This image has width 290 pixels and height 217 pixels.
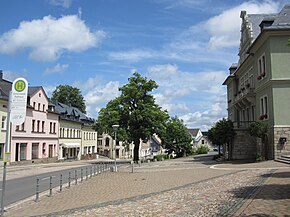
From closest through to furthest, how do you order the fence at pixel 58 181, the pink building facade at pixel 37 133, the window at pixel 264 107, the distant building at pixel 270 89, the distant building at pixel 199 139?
the fence at pixel 58 181 < the distant building at pixel 270 89 < the window at pixel 264 107 < the pink building facade at pixel 37 133 < the distant building at pixel 199 139

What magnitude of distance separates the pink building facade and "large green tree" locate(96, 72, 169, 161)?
31.9 ft

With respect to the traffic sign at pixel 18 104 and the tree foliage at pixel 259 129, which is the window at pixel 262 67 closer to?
the tree foliage at pixel 259 129

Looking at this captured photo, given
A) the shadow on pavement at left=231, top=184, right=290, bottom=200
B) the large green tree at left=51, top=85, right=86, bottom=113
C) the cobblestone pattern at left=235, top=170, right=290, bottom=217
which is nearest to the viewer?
the cobblestone pattern at left=235, top=170, right=290, bottom=217

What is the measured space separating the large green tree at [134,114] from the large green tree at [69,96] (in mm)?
37491

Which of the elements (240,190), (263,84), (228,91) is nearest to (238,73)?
(228,91)

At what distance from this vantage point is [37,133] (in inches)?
1940

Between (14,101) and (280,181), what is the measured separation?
1100 cm

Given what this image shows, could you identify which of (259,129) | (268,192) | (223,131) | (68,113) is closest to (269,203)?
(268,192)

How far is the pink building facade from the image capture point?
44.1m

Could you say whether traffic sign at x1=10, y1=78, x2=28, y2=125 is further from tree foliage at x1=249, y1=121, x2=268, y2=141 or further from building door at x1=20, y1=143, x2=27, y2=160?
building door at x1=20, y1=143, x2=27, y2=160

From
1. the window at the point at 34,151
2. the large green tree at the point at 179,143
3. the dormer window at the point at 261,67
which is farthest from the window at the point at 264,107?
the large green tree at the point at 179,143

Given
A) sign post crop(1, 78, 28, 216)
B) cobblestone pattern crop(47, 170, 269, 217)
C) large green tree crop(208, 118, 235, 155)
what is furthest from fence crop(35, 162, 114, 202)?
large green tree crop(208, 118, 235, 155)

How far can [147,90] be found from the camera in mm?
46375

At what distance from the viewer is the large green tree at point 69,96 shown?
81.1 m
